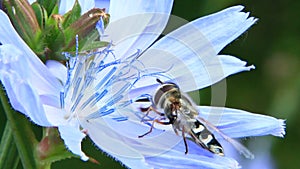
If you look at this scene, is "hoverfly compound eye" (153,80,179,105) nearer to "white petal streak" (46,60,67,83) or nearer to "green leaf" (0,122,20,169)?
"white petal streak" (46,60,67,83)

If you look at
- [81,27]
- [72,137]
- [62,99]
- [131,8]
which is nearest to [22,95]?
[72,137]

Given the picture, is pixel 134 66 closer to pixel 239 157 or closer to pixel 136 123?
pixel 136 123

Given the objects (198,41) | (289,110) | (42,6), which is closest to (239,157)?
(289,110)

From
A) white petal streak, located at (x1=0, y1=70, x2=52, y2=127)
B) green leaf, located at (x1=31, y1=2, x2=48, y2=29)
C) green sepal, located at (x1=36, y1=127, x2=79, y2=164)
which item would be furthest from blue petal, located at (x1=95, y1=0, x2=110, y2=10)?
white petal streak, located at (x1=0, y1=70, x2=52, y2=127)

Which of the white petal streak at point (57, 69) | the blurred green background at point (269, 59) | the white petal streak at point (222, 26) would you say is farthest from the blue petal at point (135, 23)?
the blurred green background at point (269, 59)

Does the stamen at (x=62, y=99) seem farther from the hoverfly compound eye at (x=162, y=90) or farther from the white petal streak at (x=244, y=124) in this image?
the white petal streak at (x=244, y=124)
